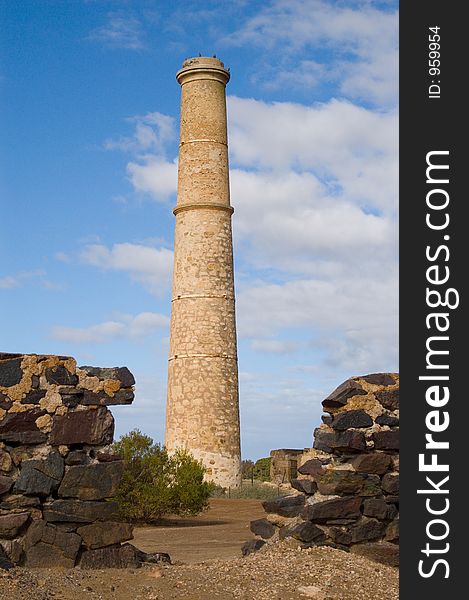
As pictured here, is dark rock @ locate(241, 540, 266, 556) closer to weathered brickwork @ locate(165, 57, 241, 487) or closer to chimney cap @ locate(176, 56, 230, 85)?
weathered brickwork @ locate(165, 57, 241, 487)

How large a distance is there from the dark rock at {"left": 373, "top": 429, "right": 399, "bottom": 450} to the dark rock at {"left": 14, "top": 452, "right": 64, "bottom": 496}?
3839 millimetres

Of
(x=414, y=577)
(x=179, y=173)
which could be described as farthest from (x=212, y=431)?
(x=414, y=577)

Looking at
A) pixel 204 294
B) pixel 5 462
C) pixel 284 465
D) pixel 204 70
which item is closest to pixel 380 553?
pixel 5 462

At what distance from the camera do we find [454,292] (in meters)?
7.38

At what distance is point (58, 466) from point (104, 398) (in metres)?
0.87

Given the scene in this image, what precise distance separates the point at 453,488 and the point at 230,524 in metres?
10.9

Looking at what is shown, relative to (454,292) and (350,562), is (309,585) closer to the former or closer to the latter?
(350,562)

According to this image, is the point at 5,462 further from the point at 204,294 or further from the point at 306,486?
the point at 204,294

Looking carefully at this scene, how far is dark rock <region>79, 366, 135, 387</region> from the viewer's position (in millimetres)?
9289

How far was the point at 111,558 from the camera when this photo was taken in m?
9.07

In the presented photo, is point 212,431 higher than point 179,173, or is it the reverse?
point 179,173

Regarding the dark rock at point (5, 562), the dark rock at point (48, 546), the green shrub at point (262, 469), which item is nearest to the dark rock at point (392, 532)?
the dark rock at point (48, 546)

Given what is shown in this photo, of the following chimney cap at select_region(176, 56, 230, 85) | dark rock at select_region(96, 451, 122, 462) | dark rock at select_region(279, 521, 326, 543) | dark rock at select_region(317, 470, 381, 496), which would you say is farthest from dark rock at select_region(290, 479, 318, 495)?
chimney cap at select_region(176, 56, 230, 85)

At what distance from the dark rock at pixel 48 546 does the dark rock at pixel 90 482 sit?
→ 39 cm
